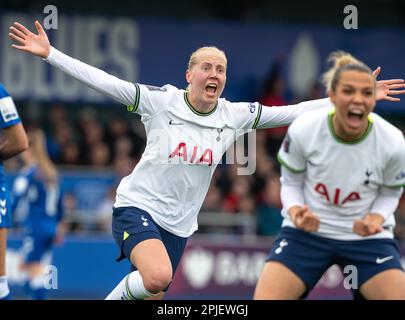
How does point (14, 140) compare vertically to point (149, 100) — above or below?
below

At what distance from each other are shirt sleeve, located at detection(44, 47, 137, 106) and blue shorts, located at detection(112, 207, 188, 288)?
3.09 ft

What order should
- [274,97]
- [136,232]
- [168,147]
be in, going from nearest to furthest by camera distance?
1. [136,232]
2. [168,147]
3. [274,97]

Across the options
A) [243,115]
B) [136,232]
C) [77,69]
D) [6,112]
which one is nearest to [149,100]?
[77,69]

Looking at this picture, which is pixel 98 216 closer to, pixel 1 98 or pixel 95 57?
pixel 95 57

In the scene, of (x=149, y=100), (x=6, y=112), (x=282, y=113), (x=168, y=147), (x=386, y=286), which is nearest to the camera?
(x=386, y=286)

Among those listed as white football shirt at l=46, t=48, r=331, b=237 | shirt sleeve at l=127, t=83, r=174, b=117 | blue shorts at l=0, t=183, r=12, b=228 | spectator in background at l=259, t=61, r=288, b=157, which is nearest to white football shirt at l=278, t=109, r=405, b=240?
white football shirt at l=46, t=48, r=331, b=237

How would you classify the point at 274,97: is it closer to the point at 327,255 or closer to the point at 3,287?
the point at 3,287

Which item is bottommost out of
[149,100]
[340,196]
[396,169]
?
[340,196]

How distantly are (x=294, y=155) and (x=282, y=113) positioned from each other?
156 centimetres

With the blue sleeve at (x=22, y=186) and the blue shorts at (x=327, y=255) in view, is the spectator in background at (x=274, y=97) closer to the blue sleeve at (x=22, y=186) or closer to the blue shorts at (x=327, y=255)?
the blue sleeve at (x=22, y=186)

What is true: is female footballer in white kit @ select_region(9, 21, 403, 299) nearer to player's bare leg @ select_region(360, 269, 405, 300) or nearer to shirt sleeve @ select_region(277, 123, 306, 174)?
shirt sleeve @ select_region(277, 123, 306, 174)

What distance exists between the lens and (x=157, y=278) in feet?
27.3

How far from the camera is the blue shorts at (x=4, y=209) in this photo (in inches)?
331

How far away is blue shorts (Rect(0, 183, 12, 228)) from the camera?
8.40 m
